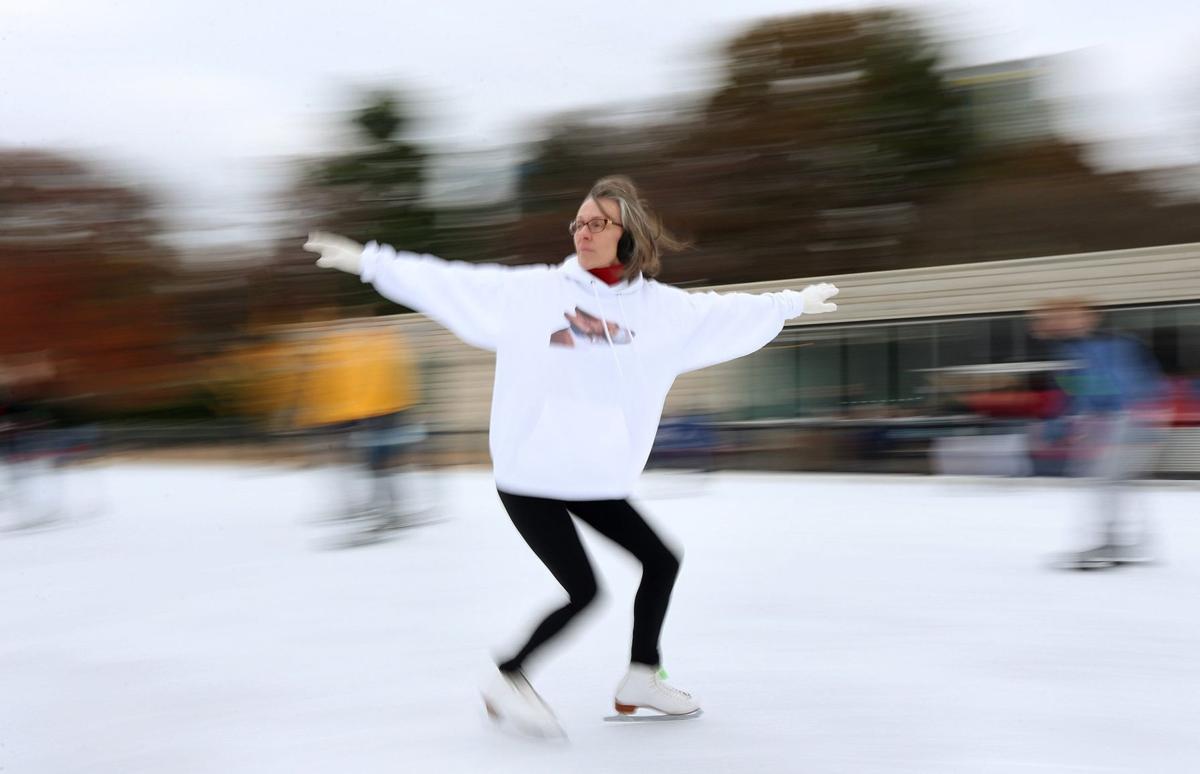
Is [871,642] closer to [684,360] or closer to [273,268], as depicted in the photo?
[684,360]

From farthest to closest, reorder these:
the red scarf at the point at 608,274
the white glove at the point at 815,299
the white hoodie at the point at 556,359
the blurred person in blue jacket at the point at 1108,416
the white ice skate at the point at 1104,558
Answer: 1. the blurred person in blue jacket at the point at 1108,416
2. the white ice skate at the point at 1104,558
3. the white glove at the point at 815,299
4. the red scarf at the point at 608,274
5. the white hoodie at the point at 556,359

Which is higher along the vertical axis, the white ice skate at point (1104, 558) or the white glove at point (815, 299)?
the white glove at point (815, 299)

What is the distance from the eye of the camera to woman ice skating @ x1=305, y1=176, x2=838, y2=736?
125 inches

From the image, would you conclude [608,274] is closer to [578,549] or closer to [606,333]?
[606,333]

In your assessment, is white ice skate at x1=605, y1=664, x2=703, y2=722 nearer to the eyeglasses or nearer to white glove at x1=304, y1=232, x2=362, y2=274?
the eyeglasses

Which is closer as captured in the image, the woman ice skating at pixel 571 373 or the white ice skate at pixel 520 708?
the woman ice skating at pixel 571 373

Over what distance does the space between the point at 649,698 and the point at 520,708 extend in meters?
0.39

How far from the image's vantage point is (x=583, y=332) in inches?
125

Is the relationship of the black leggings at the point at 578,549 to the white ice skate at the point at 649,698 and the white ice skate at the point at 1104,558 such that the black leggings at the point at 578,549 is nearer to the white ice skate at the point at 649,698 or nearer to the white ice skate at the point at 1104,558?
the white ice skate at the point at 649,698

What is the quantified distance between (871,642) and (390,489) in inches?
169

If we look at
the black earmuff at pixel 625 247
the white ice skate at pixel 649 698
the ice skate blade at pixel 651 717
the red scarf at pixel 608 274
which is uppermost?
the black earmuff at pixel 625 247

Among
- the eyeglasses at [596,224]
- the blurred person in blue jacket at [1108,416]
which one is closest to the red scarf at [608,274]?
the eyeglasses at [596,224]

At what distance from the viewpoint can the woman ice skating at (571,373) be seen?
10.4ft

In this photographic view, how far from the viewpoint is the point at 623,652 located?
4465mm
